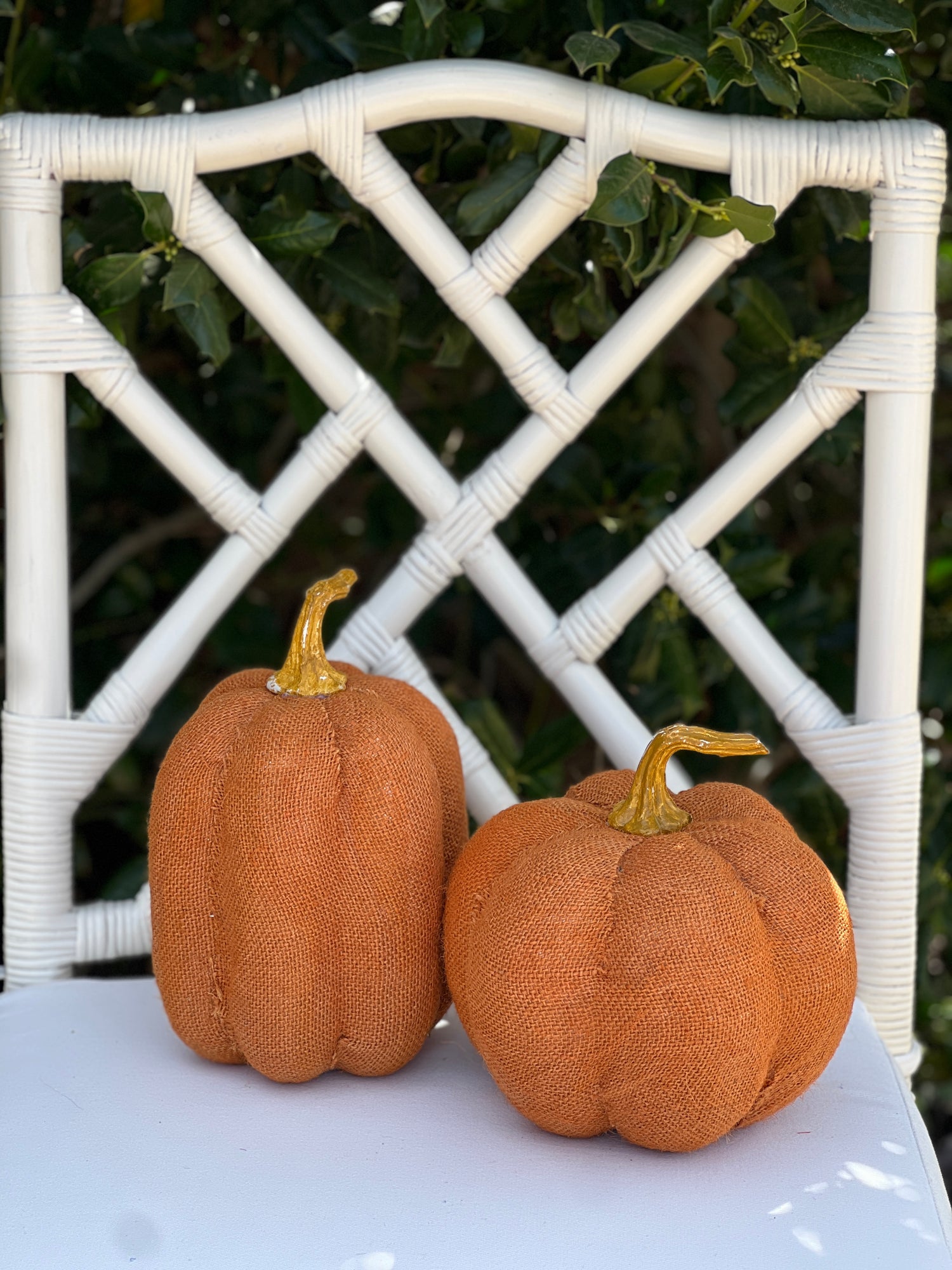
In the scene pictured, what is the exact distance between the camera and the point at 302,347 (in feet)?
2.98

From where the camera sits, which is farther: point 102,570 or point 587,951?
point 102,570

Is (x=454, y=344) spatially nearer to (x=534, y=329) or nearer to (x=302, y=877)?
(x=534, y=329)

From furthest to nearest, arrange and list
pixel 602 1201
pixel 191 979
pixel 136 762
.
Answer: pixel 136 762 → pixel 191 979 → pixel 602 1201

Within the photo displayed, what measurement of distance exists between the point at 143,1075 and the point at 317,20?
0.80m

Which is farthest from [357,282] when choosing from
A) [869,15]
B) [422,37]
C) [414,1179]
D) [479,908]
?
[414,1179]

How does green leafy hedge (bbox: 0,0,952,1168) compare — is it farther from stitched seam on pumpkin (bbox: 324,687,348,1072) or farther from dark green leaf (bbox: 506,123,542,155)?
stitched seam on pumpkin (bbox: 324,687,348,1072)

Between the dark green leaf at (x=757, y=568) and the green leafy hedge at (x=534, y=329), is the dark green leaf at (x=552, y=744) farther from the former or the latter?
the dark green leaf at (x=757, y=568)

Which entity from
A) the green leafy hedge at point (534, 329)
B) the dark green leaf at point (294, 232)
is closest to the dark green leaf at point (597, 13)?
the green leafy hedge at point (534, 329)

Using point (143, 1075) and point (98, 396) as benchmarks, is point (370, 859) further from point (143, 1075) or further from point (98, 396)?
point (98, 396)

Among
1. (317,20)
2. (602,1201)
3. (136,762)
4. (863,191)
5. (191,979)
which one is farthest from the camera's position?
(136,762)

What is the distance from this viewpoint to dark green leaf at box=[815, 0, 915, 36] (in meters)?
0.78

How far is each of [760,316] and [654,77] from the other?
0.20m

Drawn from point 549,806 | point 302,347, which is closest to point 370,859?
point 549,806

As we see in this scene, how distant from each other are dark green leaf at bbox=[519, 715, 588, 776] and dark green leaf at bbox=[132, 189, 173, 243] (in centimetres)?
48
